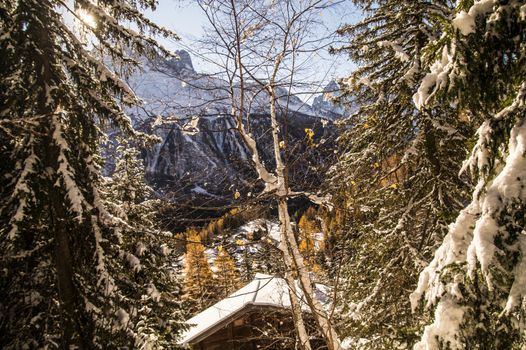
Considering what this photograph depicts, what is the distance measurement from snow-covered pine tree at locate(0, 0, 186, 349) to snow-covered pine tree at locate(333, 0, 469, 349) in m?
4.55

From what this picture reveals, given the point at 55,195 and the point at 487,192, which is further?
the point at 55,195

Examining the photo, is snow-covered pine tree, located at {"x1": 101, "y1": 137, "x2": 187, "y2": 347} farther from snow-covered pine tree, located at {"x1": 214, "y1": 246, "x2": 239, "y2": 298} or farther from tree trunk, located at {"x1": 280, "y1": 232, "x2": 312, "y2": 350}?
tree trunk, located at {"x1": 280, "y1": 232, "x2": 312, "y2": 350}

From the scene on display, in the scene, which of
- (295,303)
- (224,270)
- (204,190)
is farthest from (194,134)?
(224,270)

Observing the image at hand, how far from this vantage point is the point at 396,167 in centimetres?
754

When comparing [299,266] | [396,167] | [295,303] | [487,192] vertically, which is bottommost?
[295,303]

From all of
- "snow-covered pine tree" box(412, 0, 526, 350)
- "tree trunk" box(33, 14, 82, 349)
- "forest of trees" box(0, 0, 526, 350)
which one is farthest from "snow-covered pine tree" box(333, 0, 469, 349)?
"tree trunk" box(33, 14, 82, 349)

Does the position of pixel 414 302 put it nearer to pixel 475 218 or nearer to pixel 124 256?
pixel 475 218

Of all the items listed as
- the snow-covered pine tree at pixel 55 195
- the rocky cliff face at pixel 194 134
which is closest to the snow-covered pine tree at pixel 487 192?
the rocky cliff face at pixel 194 134

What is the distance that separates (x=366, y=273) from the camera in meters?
8.23

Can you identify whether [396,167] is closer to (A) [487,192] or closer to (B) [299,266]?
(B) [299,266]

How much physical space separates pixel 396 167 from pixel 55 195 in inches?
274

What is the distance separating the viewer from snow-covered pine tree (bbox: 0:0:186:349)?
578 cm

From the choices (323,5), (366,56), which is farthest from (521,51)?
(366,56)

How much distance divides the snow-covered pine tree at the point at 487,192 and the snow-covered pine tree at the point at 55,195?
4.82 meters
